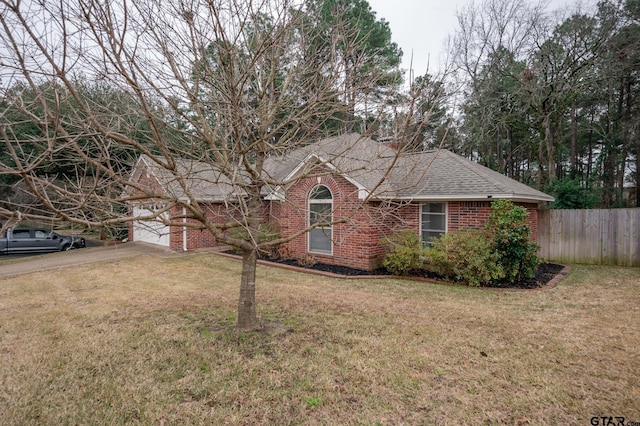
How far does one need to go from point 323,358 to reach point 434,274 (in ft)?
19.8

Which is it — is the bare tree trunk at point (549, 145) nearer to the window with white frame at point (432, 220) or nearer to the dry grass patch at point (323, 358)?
the window with white frame at point (432, 220)

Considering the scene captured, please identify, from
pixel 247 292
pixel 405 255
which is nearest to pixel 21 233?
pixel 247 292

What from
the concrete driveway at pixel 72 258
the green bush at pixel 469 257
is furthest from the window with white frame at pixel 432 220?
the concrete driveway at pixel 72 258

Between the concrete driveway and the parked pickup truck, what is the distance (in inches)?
22.9

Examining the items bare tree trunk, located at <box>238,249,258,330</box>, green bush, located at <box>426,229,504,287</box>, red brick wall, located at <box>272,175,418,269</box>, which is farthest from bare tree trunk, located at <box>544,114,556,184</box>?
bare tree trunk, located at <box>238,249,258,330</box>

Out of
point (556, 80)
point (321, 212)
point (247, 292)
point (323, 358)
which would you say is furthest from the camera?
point (556, 80)

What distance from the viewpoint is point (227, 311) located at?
19.7ft

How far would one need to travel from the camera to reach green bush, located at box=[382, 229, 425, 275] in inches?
356

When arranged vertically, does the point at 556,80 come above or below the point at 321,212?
above

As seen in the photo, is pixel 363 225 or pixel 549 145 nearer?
pixel 363 225

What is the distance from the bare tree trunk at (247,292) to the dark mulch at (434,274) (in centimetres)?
465

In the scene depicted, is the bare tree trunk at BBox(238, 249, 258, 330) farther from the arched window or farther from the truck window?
the truck window

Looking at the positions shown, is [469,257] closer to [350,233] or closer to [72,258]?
[350,233]

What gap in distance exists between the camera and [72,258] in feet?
43.4
